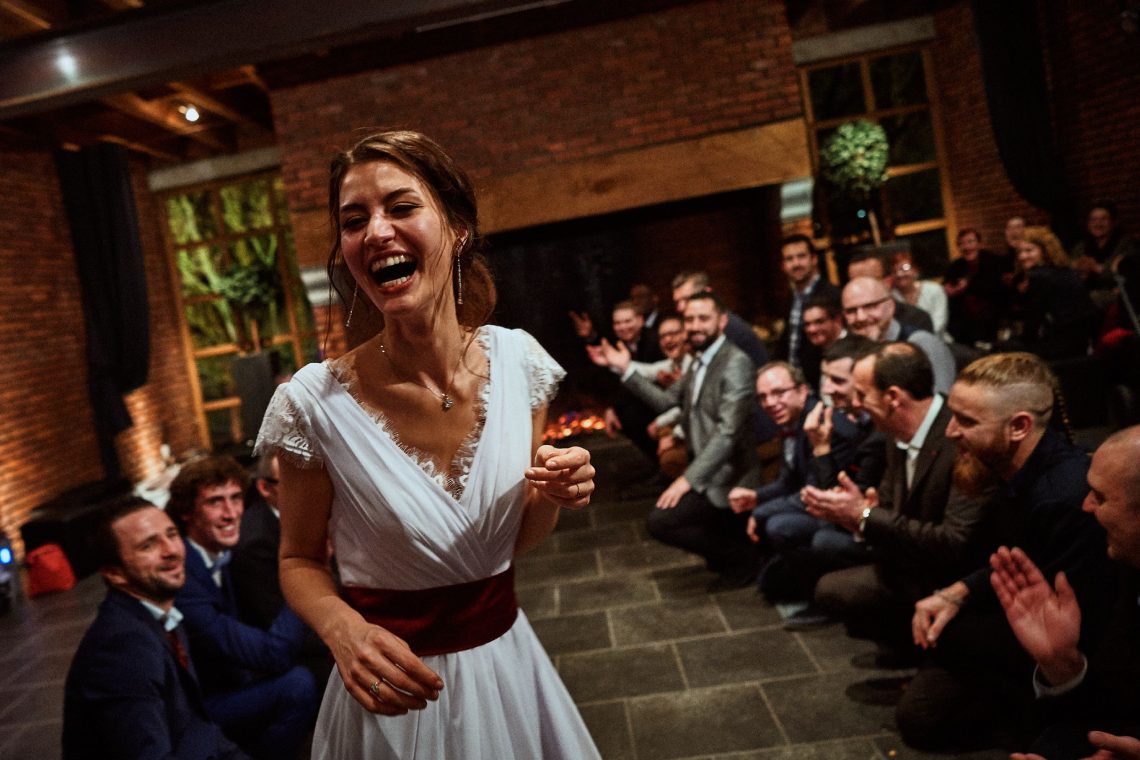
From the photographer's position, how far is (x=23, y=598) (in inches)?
236

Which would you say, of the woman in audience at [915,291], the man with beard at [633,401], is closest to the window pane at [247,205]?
the man with beard at [633,401]

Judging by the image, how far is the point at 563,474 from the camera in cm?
113

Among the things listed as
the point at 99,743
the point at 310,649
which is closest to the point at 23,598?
the point at 310,649

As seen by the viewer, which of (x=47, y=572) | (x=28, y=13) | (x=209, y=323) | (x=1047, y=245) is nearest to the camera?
(x=28, y=13)

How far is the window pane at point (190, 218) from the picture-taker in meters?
9.90

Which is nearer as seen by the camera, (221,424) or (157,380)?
(157,380)

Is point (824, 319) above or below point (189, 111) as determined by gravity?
below

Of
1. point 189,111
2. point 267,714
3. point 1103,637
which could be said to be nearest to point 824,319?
point 1103,637

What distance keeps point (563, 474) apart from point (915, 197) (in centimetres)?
960

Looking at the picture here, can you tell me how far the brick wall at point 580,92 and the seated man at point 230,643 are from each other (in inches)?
184

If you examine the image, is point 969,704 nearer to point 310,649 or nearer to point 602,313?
point 310,649

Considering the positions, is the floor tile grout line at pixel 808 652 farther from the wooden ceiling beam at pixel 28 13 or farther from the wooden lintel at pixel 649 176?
the wooden ceiling beam at pixel 28 13

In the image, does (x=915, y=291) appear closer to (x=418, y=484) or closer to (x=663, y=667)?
(x=663, y=667)

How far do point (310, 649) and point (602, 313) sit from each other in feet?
20.1
